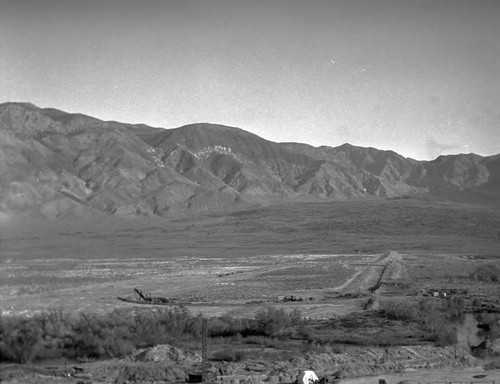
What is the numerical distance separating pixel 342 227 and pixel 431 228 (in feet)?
73.3

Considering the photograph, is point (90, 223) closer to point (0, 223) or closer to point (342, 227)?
point (0, 223)

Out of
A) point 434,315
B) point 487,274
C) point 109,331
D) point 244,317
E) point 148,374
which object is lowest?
point 244,317

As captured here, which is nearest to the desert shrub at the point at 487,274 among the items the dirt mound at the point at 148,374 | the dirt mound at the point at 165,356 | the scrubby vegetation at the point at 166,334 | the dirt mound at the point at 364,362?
the scrubby vegetation at the point at 166,334

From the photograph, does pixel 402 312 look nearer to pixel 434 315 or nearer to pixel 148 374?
pixel 434 315

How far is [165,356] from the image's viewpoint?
2919 centimetres

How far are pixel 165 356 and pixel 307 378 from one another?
21.8ft

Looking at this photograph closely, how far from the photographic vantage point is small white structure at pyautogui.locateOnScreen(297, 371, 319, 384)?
84.6 ft

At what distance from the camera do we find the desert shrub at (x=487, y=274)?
7019cm

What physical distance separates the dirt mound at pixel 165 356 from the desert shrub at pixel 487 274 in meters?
47.5

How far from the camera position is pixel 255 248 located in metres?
140

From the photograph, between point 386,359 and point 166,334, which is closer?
point 386,359

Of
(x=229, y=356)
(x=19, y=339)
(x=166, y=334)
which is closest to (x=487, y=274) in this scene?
(x=166, y=334)

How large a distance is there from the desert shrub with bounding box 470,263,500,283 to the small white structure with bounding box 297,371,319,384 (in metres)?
47.8

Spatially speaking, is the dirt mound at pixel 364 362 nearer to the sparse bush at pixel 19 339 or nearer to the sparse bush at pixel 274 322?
the sparse bush at pixel 274 322
